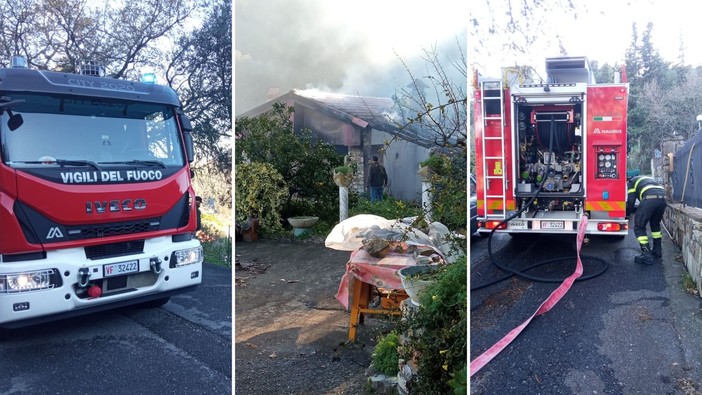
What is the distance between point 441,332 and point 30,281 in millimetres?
1477

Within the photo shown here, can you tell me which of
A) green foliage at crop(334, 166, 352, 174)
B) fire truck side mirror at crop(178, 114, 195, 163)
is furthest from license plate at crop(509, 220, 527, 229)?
fire truck side mirror at crop(178, 114, 195, 163)

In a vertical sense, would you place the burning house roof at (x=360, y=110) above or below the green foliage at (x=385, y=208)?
above

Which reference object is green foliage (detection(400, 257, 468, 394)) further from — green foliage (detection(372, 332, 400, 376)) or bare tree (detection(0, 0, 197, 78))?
bare tree (detection(0, 0, 197, 78))

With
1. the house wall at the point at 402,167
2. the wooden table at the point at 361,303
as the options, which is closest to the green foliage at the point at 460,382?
the house wall at the point at 402,167

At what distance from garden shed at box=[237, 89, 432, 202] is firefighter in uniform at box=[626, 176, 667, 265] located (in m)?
1.39

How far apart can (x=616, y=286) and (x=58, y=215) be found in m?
2.32

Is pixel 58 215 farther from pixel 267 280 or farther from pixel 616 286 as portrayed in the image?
pixel 616 286

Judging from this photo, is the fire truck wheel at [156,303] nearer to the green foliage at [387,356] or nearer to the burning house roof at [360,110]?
the burning house roof at [360,110]

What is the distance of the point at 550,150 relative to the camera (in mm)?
3227

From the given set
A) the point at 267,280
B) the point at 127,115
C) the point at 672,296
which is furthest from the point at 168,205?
the point at 672,296

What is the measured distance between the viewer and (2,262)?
1801 millimetres

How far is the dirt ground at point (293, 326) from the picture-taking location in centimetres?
227

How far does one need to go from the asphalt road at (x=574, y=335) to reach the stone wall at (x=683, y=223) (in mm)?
437

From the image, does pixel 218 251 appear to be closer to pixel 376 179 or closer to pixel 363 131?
pixel 376 179
